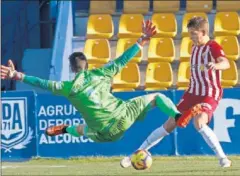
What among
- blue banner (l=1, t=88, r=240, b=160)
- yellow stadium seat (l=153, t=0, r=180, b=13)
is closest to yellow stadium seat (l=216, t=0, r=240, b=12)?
yellow stadium seat (l=153, t=0, r=180, b=13)

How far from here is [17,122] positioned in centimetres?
1528

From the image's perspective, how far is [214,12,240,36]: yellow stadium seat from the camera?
1914 centimetres

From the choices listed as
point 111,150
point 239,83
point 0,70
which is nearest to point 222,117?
point 111,150

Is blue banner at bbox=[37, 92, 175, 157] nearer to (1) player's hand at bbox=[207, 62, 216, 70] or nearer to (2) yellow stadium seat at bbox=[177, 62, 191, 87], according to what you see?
(2) yellow stadium seat at bbox=[177, 62, 191, 87]

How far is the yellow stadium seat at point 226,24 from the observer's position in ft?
62.8

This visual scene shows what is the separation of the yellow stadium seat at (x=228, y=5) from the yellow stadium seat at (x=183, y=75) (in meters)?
2.17

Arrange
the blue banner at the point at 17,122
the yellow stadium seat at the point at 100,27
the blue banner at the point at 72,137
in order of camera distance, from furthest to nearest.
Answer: the yellow stadium seat at the point at 100,27 → the blue banner at the point at 17,122 → the blue banner at the point at 72,137

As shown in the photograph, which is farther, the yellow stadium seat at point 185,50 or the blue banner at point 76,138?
the yellow stadium seat at point 185,50

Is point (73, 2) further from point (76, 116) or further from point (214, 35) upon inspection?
point (76, 116)

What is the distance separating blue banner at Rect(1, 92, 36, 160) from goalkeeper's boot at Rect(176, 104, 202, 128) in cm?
447

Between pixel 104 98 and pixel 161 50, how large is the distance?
27.4ft

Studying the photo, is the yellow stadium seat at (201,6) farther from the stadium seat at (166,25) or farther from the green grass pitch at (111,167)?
the green grass pitch at (111,167)

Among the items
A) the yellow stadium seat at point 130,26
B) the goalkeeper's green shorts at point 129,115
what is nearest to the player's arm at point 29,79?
the goalkeeper's green shorts at point 129,115

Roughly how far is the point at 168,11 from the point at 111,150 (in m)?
5.99
